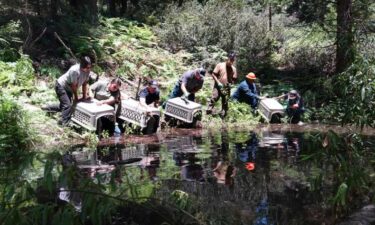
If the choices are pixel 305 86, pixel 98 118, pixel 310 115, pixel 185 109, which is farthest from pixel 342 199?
pixel 305 86

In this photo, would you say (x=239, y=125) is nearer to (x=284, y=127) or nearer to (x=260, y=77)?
(x=284, y=127)

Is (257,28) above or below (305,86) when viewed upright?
above

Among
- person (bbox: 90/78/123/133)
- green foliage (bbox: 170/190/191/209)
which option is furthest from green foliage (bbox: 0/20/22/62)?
green foliage (bbox: 170/190/191/209)

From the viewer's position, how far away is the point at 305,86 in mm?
18422

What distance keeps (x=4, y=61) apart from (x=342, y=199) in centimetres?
1140

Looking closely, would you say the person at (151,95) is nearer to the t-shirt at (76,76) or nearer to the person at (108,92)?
the person at (108,92)

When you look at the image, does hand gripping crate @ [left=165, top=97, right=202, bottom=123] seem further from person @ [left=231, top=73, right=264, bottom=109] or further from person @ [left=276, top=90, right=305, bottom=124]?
person @ [left=276, top=90, right=305, bottom=124]

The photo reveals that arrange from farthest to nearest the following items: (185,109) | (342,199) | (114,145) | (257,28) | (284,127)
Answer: (257,28) < (284,127) < (185,109) < (114,145) < (342,199)

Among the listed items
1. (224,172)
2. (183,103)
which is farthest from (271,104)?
(224,172)

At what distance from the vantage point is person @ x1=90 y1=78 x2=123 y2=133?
11.9m

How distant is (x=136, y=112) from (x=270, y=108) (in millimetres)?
4195

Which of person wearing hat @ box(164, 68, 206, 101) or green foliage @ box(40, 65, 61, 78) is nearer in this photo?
person wearing hat @ box(164, 68, 206, 101)

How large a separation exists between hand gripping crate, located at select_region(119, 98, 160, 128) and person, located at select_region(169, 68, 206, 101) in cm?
136

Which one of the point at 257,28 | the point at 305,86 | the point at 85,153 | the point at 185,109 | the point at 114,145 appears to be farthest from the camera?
the point at 257,28
